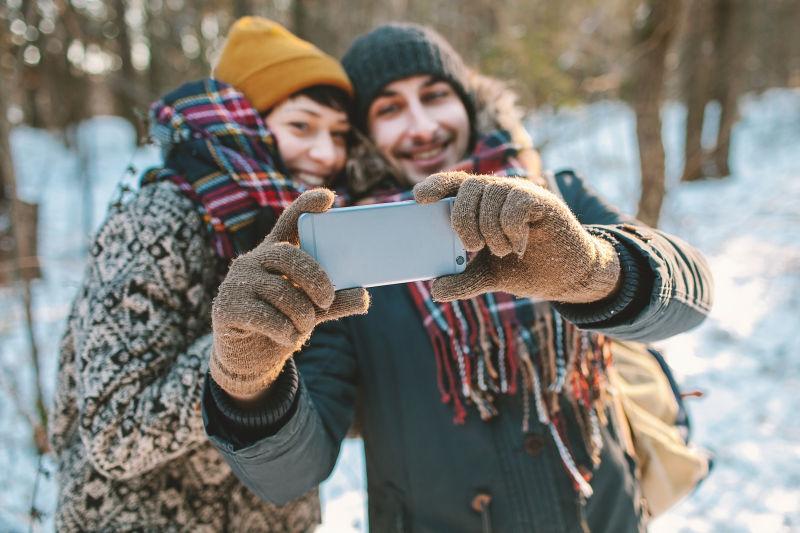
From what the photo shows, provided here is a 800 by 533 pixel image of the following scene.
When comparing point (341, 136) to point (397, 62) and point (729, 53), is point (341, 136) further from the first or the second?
point (729, 53)

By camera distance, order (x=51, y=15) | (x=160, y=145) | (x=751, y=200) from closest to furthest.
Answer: (x=160, y=145), (x=51, y=15), (x=751, y=200)

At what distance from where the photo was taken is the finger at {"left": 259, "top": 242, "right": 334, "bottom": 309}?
90 centimetres

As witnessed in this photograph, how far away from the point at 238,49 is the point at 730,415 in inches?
129

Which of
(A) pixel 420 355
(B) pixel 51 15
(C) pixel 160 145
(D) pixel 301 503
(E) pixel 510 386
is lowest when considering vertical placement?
(D) pixel 301 503

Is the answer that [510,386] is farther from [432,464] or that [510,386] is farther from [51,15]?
[51,15]

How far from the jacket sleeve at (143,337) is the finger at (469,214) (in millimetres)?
695

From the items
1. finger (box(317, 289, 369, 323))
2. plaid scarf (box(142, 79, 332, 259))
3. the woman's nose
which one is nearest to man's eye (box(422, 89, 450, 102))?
the woman's nose

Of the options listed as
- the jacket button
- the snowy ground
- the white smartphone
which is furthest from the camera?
the snowy ground

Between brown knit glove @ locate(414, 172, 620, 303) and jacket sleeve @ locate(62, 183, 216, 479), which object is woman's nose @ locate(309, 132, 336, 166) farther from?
brown knit glove @ locate(414, 172, 620, 303)

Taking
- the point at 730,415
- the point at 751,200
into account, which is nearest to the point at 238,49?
the point at 730,415

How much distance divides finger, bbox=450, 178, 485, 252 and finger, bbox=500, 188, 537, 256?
5 cm

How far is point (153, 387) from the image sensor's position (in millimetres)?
1228

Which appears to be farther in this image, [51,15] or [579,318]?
[51,15]

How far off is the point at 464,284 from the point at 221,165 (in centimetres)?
78
